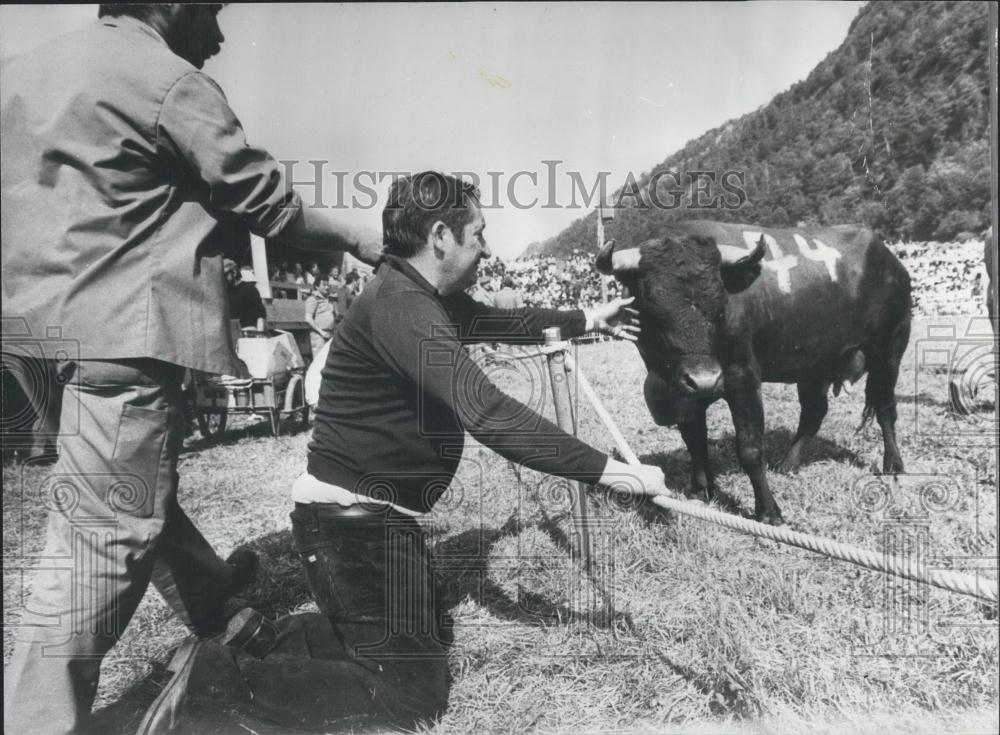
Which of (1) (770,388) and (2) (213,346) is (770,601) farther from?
(1) (770,388)

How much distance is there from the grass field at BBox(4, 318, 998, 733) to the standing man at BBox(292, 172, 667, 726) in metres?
0.39

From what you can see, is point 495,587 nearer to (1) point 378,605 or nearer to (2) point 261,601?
(1) point 378,605

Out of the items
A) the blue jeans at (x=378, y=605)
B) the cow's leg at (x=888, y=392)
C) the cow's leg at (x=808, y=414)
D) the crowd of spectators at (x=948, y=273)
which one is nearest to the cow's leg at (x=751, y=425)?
the cow's leg at (x=808, y=414)

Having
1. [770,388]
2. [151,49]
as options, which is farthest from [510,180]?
[770,388]

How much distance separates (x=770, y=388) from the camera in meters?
8.03

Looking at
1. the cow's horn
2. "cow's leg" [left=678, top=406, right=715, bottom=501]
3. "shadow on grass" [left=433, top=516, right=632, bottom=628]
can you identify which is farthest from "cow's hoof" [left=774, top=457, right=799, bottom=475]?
the cow's horn

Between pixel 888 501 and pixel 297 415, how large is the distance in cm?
747

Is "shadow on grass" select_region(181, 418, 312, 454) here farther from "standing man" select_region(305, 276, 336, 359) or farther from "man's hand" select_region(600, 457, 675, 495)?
"man's hand" select_region(600, 457, 675, 495)

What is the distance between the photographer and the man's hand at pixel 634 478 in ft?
5.58

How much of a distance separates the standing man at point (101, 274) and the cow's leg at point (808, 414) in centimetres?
473

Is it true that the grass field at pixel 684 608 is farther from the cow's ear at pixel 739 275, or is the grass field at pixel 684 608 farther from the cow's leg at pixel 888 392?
the cow's ear at pixel 739 275

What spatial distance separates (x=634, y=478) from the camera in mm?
1712

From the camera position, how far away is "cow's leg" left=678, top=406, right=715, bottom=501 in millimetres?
4211

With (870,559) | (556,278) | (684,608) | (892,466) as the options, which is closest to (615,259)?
(684,608)
